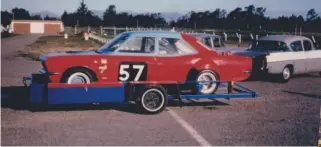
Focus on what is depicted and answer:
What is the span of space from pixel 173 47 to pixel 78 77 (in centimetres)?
215

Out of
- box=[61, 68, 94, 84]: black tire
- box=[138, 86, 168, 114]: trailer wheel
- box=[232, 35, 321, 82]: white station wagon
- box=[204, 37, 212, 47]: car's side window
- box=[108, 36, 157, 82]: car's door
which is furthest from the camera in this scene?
box=[204, 37, 212, 47]: car's side window

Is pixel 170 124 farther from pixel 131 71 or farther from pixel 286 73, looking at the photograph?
pixel 286 73

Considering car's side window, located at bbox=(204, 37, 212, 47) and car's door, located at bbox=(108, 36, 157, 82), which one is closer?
car's door, located at bbox=(108, 36, 157, 82)

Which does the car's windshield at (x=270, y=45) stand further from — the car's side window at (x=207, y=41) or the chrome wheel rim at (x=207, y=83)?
the chrome wheel rim at (x=207, y=83)

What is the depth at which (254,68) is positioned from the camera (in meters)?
12.3

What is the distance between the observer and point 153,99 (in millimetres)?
7836

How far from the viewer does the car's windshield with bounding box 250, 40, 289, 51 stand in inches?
506

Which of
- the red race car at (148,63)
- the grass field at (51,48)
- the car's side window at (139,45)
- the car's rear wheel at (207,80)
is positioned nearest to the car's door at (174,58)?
the red race car at (148,63)

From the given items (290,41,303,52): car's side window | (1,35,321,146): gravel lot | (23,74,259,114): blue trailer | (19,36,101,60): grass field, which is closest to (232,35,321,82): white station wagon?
(290,41,303,52): car's side window

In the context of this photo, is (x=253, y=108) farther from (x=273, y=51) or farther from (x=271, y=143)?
(x=273, y=51)

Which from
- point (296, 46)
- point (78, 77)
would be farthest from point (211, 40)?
point (78, 77)

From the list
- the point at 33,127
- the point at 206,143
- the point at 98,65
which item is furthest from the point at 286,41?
the point at 33,127

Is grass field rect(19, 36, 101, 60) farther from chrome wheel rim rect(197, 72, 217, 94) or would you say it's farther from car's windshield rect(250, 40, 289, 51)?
chrome wheel rim rect(197, 72, 217, 94)

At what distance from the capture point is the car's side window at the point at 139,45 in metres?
8.33
